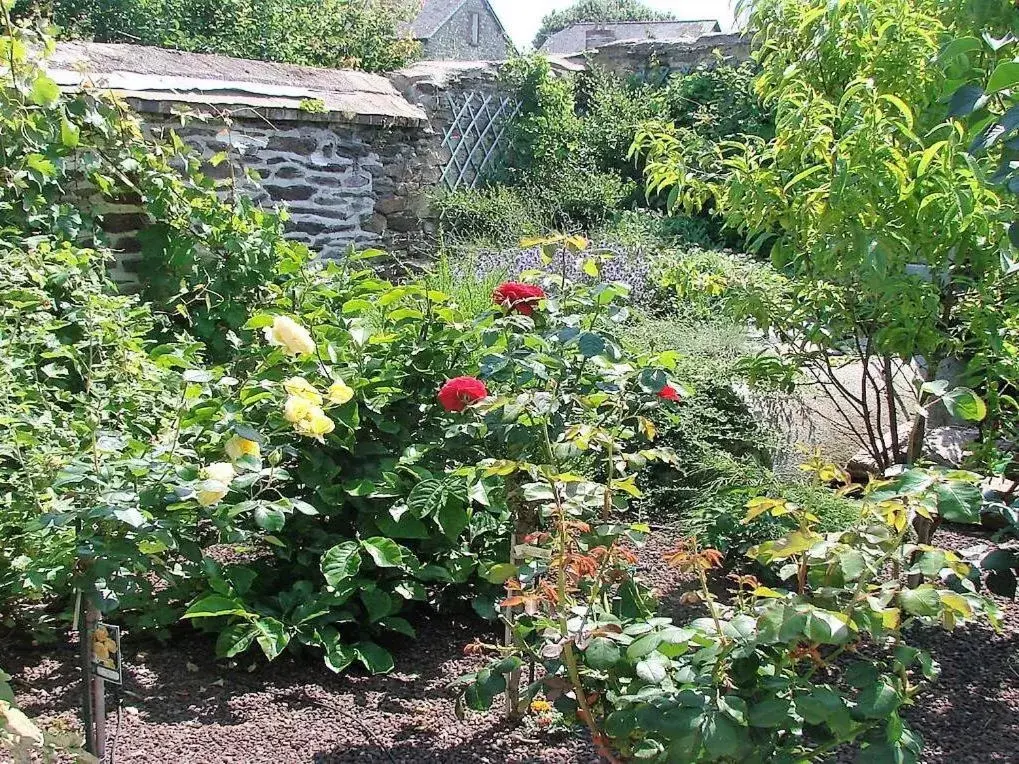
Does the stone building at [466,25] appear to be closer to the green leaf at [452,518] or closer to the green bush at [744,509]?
the green bush at [744,509]

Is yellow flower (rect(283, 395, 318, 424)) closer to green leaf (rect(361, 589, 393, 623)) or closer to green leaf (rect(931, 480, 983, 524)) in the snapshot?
green leaf (rect(361, 589, 393, 623))

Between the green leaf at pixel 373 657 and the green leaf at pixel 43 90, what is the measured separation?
2.79 m

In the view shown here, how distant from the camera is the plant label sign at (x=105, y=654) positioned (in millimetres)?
1976

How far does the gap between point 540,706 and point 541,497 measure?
2.08 ft

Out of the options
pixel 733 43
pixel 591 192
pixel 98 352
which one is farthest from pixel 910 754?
pixel 733 43

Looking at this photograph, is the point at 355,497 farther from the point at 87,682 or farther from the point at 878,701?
the point at 878,701

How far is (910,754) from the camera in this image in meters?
1.68

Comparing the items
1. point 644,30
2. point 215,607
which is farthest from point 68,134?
point 644,30

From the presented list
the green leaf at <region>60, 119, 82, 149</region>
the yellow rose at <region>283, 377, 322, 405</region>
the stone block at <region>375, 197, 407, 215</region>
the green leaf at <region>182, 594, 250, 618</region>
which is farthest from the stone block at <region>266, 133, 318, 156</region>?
the yellow rose at <region>283, 377, 322, 405</region>

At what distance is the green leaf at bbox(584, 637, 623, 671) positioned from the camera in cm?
176

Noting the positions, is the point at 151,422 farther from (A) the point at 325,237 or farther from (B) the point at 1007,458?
(A) the point at 325,237

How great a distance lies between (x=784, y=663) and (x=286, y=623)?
1.50m

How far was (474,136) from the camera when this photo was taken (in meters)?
9.74

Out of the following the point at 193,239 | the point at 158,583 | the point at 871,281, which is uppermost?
the point at 871,281
